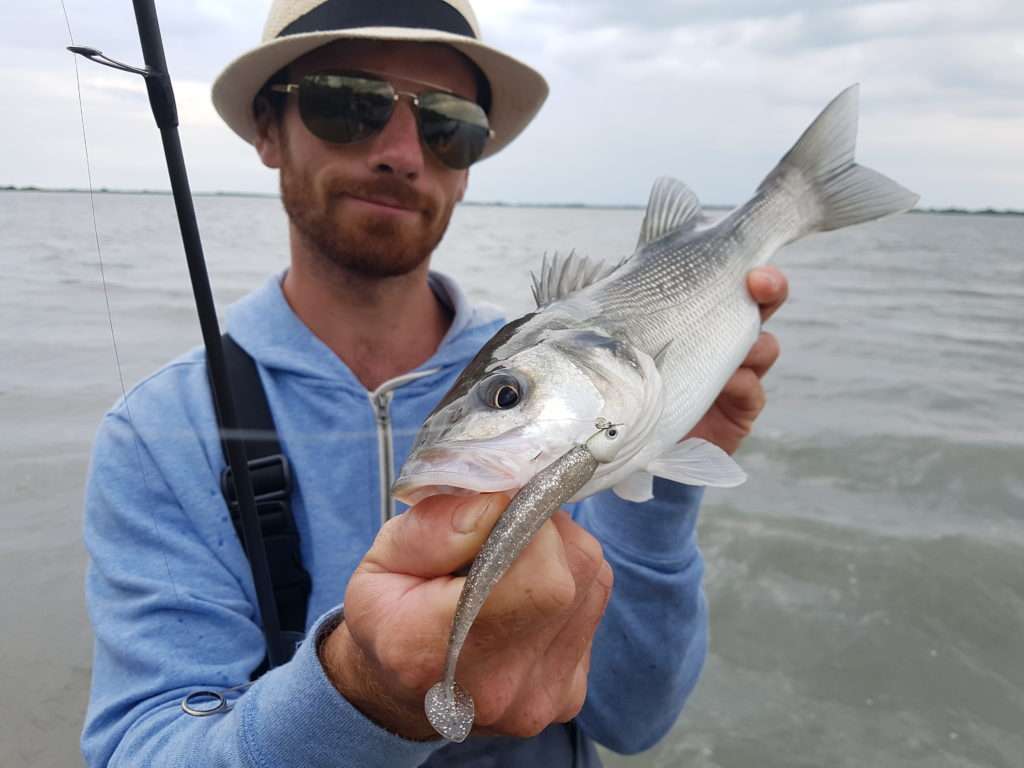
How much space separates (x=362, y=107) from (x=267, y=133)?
53 cm

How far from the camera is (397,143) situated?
2455 millimetres

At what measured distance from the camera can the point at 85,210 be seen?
1517mm

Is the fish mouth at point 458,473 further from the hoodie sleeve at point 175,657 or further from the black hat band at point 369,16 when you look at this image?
the black hat band at point 369,16

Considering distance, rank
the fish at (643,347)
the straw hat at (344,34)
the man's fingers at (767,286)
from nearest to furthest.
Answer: the fish at (643,347) < the man's fingers at (767,286) < the straw hat at (344,34)

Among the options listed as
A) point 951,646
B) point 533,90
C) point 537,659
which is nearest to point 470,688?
point 537,659

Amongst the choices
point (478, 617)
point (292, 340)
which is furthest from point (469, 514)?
point (292, 340)

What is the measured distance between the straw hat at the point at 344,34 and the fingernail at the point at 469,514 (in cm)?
175

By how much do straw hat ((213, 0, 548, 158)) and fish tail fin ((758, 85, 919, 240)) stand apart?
0.99m

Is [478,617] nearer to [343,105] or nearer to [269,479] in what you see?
[269,479]

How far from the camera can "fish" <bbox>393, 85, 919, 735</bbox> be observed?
1.17 m

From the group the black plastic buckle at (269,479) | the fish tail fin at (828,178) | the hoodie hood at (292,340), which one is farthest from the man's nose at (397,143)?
the fish tail fin at (828,178)

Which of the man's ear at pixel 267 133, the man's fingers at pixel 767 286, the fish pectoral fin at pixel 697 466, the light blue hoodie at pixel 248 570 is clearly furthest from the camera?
the man's ear at pixel 267 133

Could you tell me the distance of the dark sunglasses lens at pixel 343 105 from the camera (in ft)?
7.74

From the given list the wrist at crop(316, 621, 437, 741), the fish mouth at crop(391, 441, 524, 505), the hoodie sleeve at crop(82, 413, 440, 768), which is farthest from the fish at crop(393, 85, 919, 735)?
the hoodie sleeve at crop(82, 413, 440, 768)
